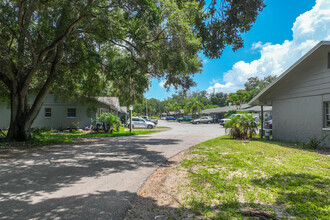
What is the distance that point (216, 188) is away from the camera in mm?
4438

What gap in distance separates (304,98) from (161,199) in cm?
1078

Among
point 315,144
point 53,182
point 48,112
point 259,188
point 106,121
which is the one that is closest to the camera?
point 259,188

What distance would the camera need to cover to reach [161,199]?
4094 mm

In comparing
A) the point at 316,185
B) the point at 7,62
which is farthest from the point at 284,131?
the point at 7,62

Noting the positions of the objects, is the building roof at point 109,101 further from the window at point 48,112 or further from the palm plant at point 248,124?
the palm plant at point 248,124

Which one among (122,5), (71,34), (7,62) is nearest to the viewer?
(122,5)

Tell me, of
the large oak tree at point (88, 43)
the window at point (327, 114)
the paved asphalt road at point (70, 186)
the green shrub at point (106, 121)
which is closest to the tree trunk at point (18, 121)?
the large oak tree at point (88, 43)

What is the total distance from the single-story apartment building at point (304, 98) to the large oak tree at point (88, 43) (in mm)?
5581

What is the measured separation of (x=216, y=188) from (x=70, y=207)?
288cm

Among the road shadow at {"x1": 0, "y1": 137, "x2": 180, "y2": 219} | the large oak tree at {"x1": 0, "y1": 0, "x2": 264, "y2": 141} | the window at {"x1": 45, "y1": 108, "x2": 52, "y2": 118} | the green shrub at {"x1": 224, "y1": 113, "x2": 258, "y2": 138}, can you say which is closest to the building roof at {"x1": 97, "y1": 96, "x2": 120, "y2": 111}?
the window at {"x1": 45, "y1": 108, "x2": 52, "y2": 118}

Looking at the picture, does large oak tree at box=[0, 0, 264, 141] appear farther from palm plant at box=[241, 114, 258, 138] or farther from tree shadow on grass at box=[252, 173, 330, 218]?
tree shadow on grass at box=[252, 173, 330, 218]

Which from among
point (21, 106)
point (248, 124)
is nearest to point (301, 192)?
point (248, 124)

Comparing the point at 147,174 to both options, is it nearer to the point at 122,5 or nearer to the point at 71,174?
the point at 71,174

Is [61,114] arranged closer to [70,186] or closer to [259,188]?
[70,186]
